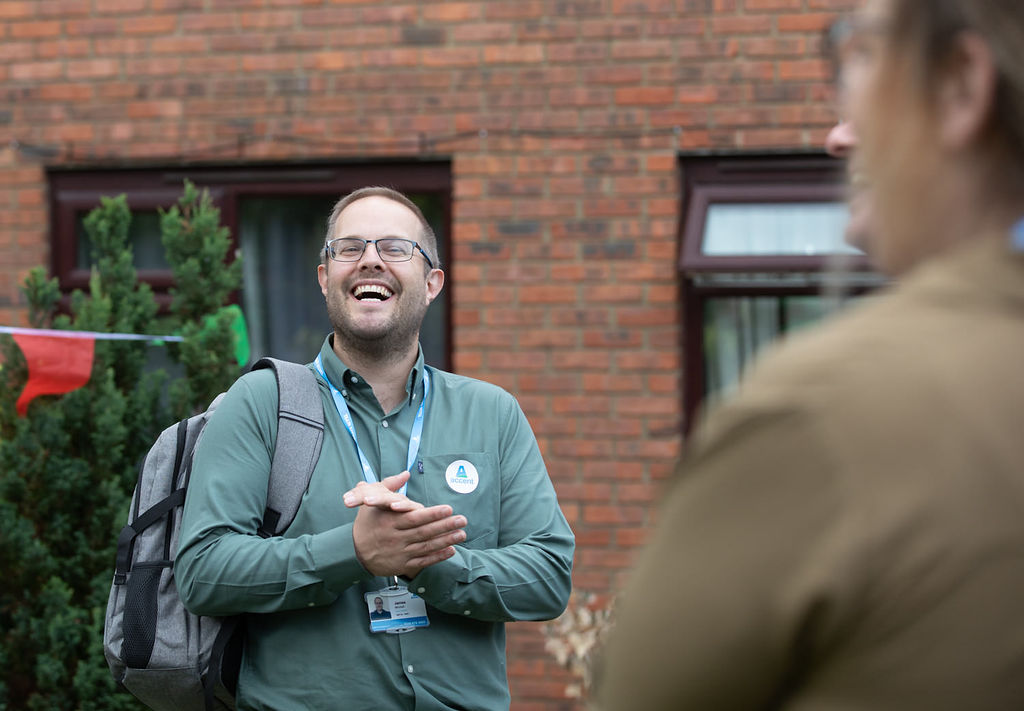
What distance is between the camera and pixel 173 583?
281 cm

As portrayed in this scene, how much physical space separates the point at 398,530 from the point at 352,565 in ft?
0.42

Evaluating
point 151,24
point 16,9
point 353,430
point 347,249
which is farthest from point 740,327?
point 16,9

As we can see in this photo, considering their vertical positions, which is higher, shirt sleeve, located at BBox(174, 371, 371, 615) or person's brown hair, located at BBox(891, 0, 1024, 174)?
person's brown hair, located at BBox(891, 0, 1024, 174)

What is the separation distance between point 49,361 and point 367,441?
203 cm

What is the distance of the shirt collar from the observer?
9.71ft

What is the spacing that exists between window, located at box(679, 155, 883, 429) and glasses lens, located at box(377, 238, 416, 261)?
246 cm

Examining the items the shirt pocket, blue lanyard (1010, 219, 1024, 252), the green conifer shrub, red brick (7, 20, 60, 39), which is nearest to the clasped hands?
the shirt pocket

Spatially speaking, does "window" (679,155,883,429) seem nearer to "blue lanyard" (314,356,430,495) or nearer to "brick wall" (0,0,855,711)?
"brick wall" (0,0,855,711)

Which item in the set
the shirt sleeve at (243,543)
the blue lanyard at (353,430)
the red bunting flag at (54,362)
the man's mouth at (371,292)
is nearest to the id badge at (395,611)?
the shirt sleeve at (243,543)

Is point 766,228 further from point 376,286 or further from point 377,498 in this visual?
point 377,498

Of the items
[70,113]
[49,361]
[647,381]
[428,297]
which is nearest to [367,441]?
[428,297]

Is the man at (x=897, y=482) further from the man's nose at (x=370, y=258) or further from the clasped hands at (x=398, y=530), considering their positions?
the man's nose at (x=370, y=258)

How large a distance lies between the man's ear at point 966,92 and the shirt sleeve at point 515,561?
6.27 ft

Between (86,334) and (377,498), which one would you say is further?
(86,334)
